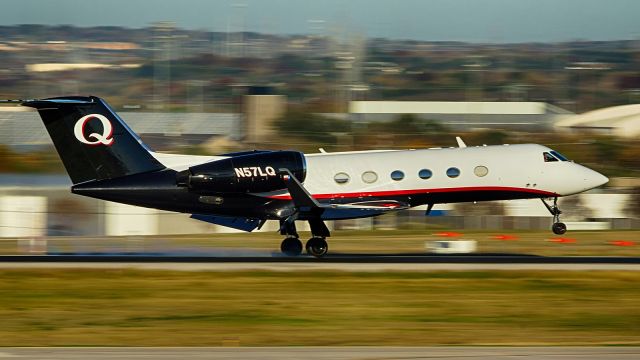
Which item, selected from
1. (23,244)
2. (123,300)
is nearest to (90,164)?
(123,300)

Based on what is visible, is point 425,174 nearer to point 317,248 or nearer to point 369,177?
point 369,177

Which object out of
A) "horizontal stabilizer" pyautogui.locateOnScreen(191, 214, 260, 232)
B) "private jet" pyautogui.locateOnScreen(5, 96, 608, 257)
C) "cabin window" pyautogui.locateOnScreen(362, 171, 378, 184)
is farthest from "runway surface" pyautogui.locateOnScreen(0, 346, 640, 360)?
"horizontal stabilizer" pyautogui.locateOnScreen(191, 214, 260, 232)

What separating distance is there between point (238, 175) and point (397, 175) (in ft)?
17.7

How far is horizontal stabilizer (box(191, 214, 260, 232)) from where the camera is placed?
33969 millimetres

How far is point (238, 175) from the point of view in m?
32.7

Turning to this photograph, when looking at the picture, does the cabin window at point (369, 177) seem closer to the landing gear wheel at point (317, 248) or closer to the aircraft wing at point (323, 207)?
the aircraft wing at point (323, 207)

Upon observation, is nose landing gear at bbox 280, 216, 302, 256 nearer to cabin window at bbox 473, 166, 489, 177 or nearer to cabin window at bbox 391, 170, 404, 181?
cabin window at bbox 391, 170, 404, 181

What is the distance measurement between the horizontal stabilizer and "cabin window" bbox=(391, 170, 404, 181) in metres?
4.93

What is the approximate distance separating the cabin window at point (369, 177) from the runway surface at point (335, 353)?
15.6m

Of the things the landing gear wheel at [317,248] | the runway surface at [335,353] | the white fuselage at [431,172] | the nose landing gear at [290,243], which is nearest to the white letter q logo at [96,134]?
the white fuselage at [431,172]

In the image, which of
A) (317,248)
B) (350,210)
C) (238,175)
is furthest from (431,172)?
(238,175)

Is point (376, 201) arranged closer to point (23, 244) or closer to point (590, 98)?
point (23, 244)

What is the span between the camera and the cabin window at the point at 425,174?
110 feet

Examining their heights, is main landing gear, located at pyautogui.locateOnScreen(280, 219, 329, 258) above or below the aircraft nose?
below
